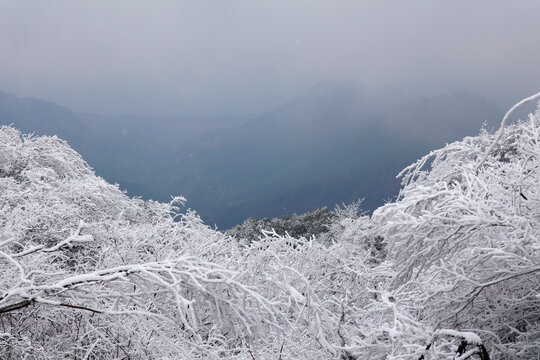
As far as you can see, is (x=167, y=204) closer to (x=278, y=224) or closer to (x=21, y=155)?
(x=21, y=155)

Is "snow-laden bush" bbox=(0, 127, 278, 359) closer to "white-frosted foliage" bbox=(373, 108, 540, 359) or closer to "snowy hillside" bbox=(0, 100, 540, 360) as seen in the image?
"snowy hillside" bbox=(0, 100, 540, 360)

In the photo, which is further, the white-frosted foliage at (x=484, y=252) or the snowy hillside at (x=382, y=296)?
the white-frosted foliage at (x=484, y=252)

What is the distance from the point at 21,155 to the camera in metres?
14.9

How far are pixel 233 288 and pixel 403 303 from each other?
3.16 metres

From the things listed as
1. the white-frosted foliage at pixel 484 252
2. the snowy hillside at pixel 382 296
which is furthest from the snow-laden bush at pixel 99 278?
the white-frosted foliage at pixel 484 252

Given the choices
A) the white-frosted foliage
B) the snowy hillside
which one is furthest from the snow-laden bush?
the white-frosted foliage

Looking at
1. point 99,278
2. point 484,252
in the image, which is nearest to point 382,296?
point 484,252

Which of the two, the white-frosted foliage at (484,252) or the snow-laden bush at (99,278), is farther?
the white-frosted foliage at (484,252)

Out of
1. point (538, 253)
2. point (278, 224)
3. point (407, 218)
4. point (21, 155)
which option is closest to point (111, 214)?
point (21, 155)

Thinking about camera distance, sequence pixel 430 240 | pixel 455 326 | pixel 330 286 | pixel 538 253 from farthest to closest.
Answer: pixel 330 286, pixel 455 326, pixel 430 240, pixel 538 253

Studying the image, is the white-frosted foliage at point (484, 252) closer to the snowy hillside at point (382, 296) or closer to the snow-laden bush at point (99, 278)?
the snowy hillside at point (382, 296)

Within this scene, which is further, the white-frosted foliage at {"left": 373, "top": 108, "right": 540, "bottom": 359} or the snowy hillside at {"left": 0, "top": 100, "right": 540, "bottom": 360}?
the white-frosted foliage at {"left": 373, "top": 108, "right": 540, "bottom": 359}

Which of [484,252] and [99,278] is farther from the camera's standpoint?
[484,252]

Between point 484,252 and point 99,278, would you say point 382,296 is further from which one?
point 99,278
